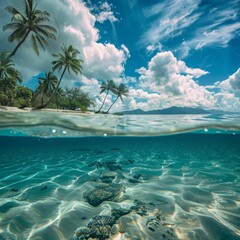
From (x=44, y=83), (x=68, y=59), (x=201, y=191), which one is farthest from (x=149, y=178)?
(x=44, y=83)

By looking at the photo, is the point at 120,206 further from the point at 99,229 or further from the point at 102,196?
the point at 99,229

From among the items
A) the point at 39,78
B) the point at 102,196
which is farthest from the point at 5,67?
the point at 102,196

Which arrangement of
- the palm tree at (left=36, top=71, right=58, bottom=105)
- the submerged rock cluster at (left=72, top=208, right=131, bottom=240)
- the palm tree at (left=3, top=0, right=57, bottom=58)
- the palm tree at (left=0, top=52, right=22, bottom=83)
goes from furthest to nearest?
the palm tree at (left=36, top=71, right=58, bottom=105) → the palm tree at (left=0, top=52, right=22, bottom=83) → the palm tree at (left=3, top=0, right=57, bottom=58) → the submerged rock cluster at (left=72, top=208, right=131, bottom=240)

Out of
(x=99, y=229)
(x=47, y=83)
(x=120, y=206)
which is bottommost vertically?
(x=120, y=206)

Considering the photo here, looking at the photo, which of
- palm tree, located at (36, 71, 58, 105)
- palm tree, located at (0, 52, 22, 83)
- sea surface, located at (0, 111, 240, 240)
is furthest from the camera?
palm tree, located at (36, 71, 58, 105)

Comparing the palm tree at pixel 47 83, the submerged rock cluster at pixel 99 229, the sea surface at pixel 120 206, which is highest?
the palm tree at pixel 47 83

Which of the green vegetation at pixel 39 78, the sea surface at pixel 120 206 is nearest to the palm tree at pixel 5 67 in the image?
the green vegetation at pixel 39 78

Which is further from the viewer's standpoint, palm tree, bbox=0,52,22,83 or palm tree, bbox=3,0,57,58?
palm tree, bbox=0,52,22,83

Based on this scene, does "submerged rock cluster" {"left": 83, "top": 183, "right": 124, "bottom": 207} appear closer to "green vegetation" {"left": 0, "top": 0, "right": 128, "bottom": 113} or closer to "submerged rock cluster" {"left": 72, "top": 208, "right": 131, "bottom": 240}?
"submerged rock cluster" {"left": 72, "top": 208, "right": 131, "bottom": 240}

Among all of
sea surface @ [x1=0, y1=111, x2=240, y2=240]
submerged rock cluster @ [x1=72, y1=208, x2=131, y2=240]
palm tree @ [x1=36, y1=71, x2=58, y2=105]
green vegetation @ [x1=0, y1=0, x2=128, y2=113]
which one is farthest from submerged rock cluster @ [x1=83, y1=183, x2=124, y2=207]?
palm tree @ [x1=36, y1=71, x2=58, y2=105]

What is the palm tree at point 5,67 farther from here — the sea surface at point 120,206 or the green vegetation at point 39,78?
the sea surface at point 120,206

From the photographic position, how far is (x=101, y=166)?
527 inches

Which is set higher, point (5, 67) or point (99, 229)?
point (5, 67)

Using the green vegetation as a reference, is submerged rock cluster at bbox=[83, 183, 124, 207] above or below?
below
